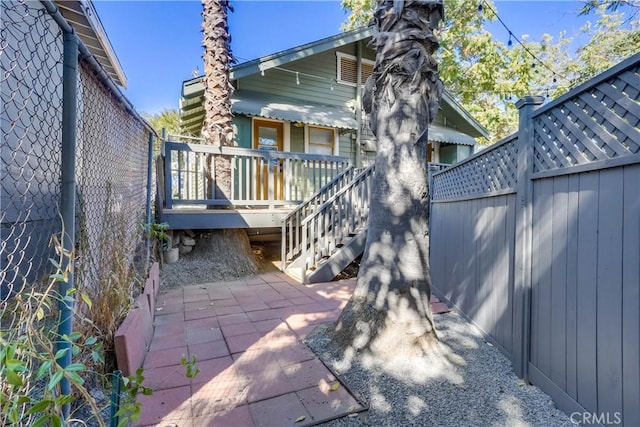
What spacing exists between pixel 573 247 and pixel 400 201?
118 cm

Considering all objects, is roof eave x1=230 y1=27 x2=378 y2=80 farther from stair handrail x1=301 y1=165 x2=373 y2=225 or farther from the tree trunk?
the tree trunk

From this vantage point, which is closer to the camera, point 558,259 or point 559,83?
point 558,259

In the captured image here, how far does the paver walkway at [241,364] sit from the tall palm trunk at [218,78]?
92.8 inches

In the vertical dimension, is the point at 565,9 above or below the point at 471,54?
below

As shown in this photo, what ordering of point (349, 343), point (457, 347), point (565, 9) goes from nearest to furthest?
point (349, 343) → point (457, 347) → point (565, 9)

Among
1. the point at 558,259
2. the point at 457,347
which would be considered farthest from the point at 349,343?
the point at 558,259

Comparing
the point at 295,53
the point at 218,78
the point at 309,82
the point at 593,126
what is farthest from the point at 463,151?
the point at 593,126

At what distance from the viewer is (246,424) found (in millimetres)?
1831

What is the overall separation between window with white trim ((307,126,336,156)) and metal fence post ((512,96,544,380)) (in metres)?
6.37

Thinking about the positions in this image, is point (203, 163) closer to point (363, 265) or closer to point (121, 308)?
point (121, 308)

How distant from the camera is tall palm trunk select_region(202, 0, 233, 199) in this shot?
564 cm

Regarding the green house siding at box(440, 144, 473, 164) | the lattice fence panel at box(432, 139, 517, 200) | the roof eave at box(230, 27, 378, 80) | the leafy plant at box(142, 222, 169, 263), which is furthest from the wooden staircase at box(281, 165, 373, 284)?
the green house siding at box(440, 144, 473, 164)

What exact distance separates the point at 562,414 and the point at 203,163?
5498 mm
